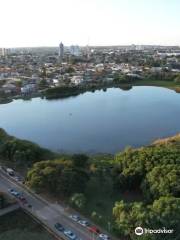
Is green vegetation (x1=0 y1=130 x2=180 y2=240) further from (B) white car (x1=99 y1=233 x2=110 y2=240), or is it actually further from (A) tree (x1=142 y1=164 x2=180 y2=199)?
(B) white car (x1=99 y1=233 x2=110 y2=240)

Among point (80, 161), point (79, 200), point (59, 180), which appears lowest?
point (80, 161)

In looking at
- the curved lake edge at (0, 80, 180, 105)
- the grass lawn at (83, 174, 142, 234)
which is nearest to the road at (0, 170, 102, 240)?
the grass lawn at (83, 174, 142, 234)

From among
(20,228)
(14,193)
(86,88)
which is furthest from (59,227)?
(86,88)

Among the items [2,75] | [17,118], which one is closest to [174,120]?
[17,118]

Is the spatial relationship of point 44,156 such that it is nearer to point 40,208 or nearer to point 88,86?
point 40,208

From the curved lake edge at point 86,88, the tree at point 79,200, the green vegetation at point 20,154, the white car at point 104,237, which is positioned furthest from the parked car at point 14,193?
the curved lake edge at point 86,88

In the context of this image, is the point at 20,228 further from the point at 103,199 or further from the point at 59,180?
the point at 103,199
